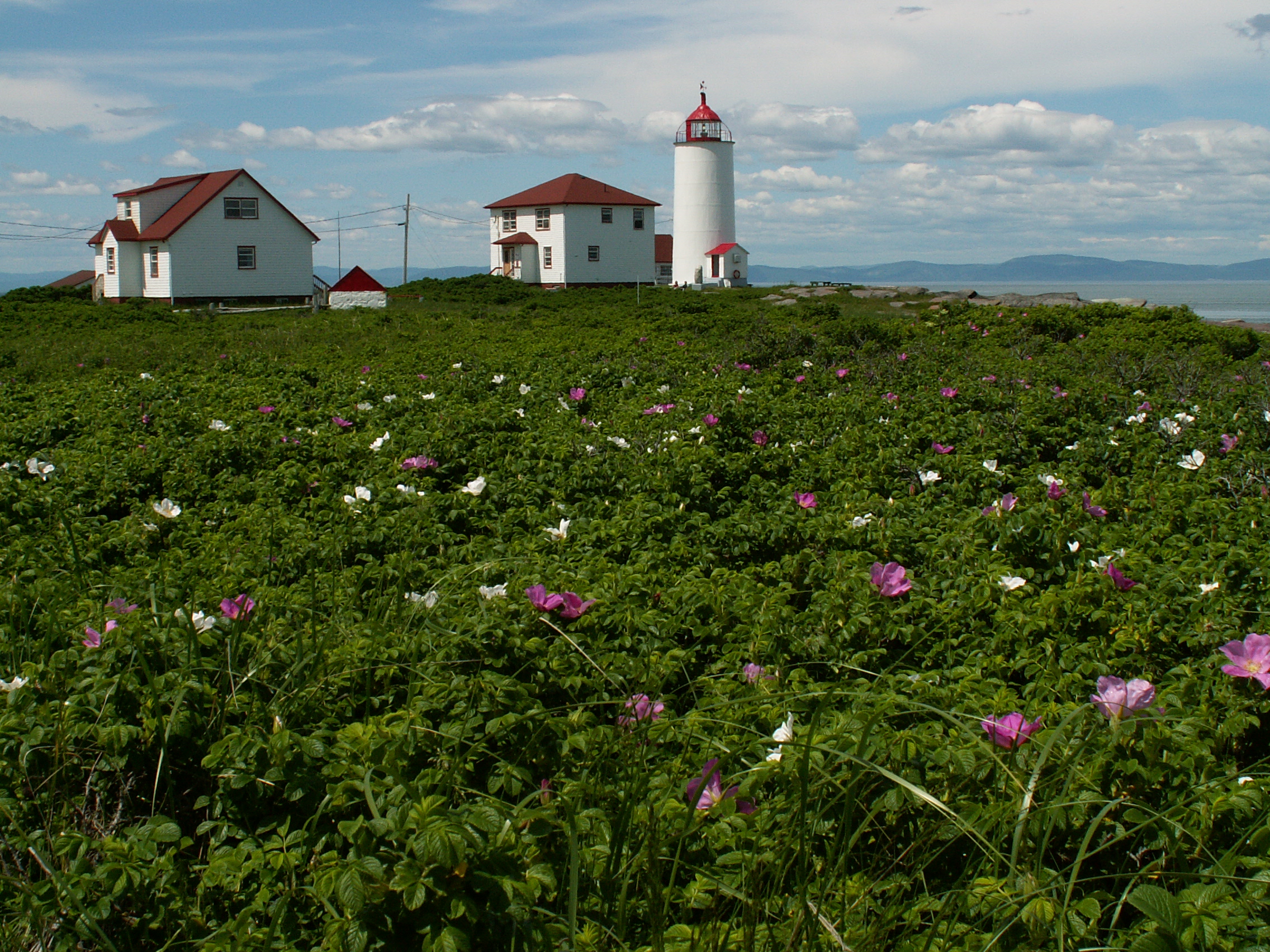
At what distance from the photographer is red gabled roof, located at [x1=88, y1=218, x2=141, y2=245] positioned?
37.4m

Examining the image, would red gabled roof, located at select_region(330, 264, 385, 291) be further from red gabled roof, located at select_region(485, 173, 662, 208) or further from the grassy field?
the grassy field

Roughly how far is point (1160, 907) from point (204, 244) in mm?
40528

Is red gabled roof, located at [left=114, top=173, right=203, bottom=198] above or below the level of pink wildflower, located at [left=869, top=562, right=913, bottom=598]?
above

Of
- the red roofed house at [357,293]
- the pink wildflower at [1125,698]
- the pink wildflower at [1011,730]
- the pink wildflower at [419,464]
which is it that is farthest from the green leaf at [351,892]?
the red roofed house at [357,293]

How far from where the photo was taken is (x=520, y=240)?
165 feet

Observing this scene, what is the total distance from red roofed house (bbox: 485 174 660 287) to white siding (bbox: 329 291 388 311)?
1763 centimetres

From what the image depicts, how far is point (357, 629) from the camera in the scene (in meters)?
2.99

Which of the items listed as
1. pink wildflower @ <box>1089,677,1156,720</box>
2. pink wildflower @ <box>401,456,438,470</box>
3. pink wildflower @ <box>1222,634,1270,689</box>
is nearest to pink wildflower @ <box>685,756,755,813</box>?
pink wildflower @ <box>1089,677,1156,720</box>

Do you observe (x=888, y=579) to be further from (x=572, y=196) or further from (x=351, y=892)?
(x=572, y=196)

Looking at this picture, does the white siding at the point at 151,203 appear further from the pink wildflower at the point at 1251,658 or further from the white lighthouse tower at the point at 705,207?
the pink wildflower at the point at 1251,658

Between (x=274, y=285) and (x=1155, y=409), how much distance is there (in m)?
37.3

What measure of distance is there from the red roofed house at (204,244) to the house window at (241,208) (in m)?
0.02

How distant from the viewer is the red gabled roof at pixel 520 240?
50.3 meters

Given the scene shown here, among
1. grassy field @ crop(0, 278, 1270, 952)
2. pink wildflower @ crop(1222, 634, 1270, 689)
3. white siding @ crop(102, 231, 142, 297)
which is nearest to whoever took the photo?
grassy field @ crop(0, 278, 1270, 952)
